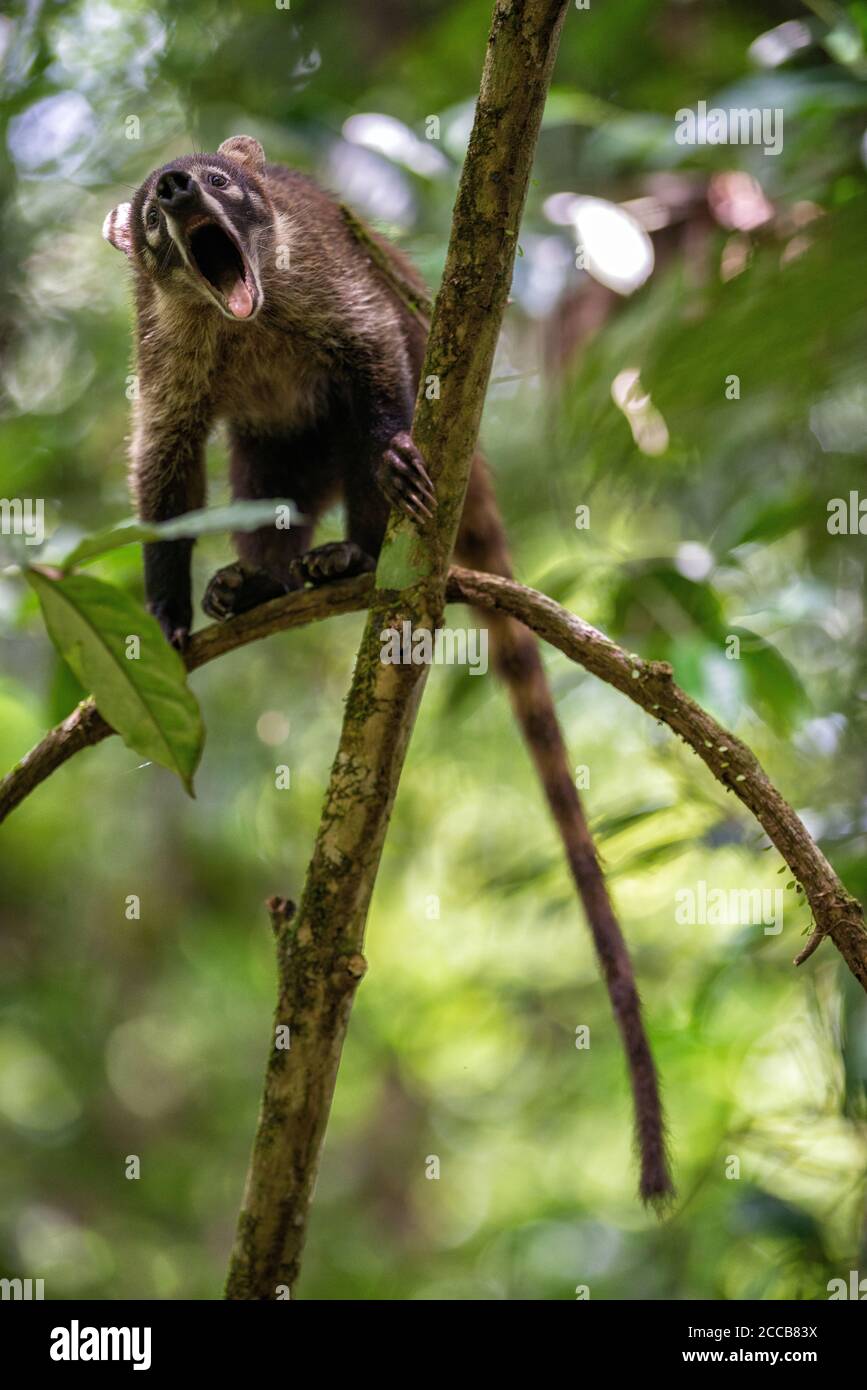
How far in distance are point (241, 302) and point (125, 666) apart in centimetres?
128

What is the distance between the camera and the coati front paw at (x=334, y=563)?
366 cm

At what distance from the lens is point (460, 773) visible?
25.9ft

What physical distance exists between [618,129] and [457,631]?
1.67 m

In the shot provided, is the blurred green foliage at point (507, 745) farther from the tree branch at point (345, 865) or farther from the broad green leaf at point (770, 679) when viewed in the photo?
the tree branch at point (345, 865)

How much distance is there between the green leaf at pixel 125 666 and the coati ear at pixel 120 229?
1.85 m

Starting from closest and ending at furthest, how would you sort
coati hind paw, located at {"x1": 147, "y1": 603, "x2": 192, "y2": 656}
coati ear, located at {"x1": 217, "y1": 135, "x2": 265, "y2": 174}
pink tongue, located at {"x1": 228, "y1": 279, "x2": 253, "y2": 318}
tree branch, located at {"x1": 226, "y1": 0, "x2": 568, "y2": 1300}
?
tree branch, located at {"x1": 226, "y1": 0, "x2": 568, "y2": 1300} → pink tongue, located at {"x1": 228, "y1": 279, "x2": 253, "y2": 318} → coati hind paw, located at {"x1": 147, "y1": 603, "x2": 192, "y2": 656} → coati ear, located at {"x1": 217, "y1": 135, "x2": 265, "y2": 174}

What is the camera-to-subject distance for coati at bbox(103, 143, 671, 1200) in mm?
3602

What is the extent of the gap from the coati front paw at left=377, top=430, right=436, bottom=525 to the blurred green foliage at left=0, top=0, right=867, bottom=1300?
56 centimetres

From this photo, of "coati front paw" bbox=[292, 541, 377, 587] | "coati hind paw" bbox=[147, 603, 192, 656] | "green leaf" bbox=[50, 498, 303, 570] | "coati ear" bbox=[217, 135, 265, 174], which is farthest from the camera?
"coati ear" bbox=[217, 135, 265, 174]

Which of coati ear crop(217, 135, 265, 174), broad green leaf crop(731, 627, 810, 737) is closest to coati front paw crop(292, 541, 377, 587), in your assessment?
broad green leaf crop(731, 627, 810, 737)

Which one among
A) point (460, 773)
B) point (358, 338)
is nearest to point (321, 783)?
point (460, 773)

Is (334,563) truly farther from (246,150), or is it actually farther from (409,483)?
(246,150)

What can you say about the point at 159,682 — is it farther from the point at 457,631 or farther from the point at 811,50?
the point at 811,50

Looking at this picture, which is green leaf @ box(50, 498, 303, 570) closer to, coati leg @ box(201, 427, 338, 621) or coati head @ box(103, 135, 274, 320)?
coati head @ box(103, 135, 274, 320)
